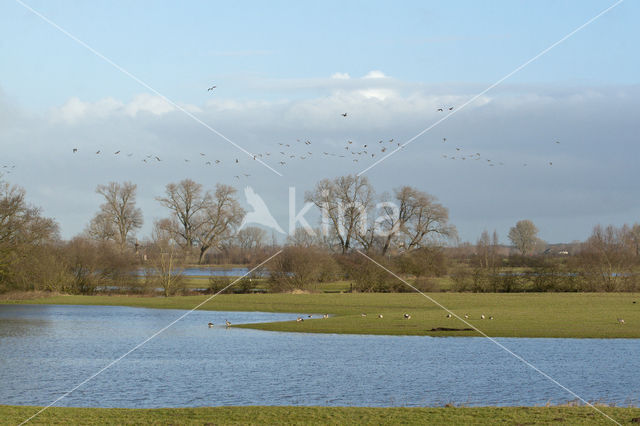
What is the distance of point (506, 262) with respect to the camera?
73438 millimetres

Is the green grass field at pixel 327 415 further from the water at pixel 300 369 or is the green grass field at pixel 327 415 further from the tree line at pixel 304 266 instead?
the tree line at pixel 304 266

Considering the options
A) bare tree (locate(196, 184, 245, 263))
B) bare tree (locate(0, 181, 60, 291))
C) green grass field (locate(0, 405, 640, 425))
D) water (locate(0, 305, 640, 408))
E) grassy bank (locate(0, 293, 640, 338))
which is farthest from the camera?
bare tree (locate(196, 184, 245, 263))

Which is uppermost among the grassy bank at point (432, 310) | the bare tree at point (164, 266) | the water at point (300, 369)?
the bare tree at point (164, 266)

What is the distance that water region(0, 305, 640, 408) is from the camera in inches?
707

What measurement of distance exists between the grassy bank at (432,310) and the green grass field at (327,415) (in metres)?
16.5

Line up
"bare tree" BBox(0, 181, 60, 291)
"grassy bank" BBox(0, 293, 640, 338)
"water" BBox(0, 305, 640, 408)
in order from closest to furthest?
"water" BBox(0, 305, 640, 408) < "grassy bank" BBox(0, 293, 640, 338) < "bare tree" BBox(0, 181, 60, 291)

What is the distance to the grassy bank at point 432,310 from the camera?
3269 centimetres

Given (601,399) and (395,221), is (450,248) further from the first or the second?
(601,399)

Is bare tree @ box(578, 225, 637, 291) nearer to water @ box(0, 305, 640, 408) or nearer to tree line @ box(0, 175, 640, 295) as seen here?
tree line @ box(0, 175, 640, 295)

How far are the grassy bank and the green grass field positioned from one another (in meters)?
16.5

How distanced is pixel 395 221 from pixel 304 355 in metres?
67.4

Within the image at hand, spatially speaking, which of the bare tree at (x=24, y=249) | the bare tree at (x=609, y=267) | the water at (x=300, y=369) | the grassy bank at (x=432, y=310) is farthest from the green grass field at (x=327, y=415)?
the bare tree at (x=609, y=267)

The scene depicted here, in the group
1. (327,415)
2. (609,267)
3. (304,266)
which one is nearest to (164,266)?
(304,266)

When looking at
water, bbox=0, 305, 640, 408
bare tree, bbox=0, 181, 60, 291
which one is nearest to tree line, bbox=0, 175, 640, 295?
bare tree, bbox=0, 181, 60, 291
